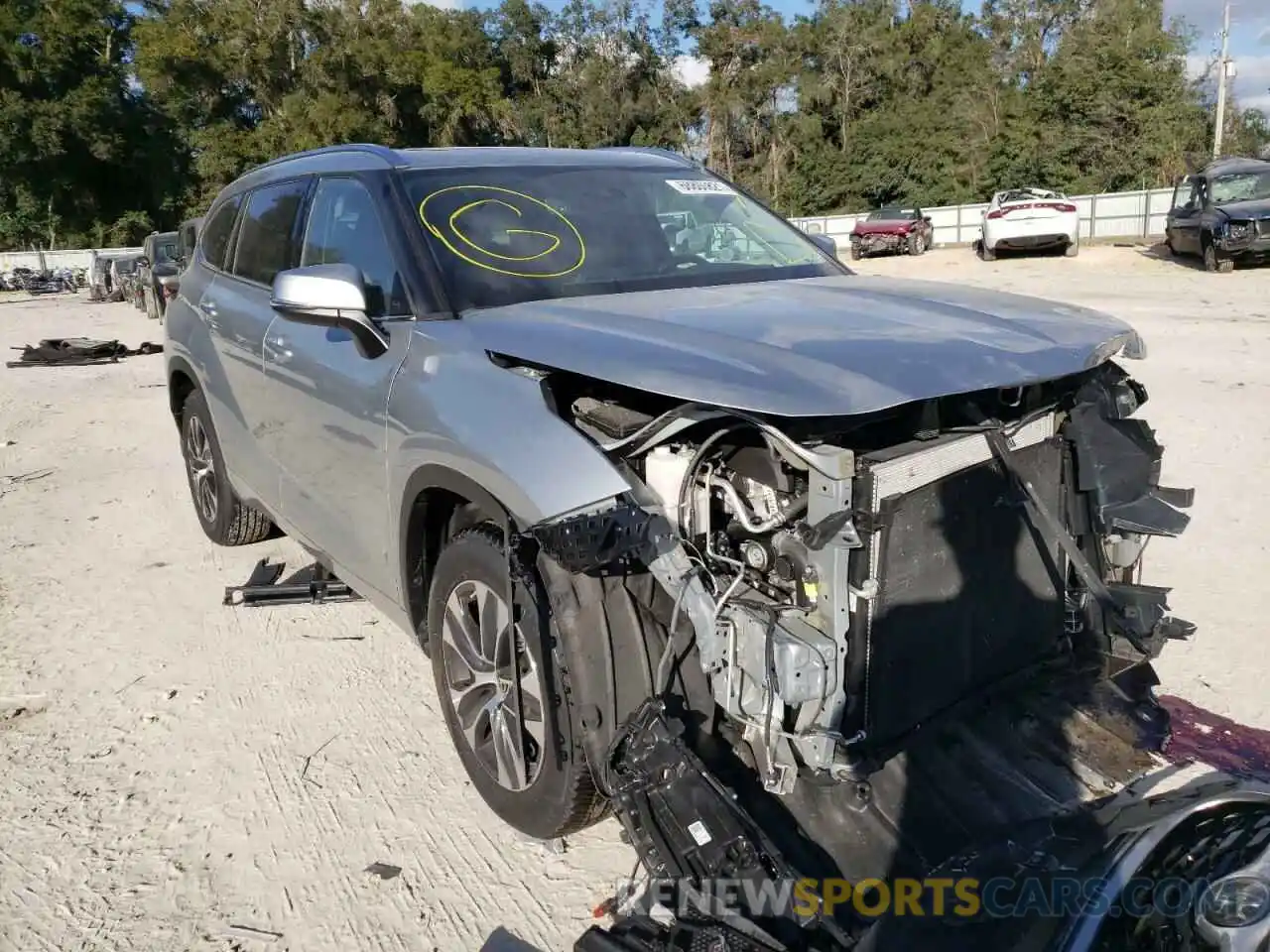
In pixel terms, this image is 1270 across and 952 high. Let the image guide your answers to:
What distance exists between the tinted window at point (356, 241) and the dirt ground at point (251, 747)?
156 cm

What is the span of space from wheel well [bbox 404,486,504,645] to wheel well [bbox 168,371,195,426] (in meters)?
2.96

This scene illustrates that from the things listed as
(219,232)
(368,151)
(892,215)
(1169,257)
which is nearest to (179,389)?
(219,232)

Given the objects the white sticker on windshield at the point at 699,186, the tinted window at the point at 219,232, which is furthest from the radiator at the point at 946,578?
the tinted window at the point at 219,232

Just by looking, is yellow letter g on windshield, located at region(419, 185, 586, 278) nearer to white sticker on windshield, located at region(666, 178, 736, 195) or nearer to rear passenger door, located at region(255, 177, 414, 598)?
rear passenger door, located at region(255, 177, 414, 598)

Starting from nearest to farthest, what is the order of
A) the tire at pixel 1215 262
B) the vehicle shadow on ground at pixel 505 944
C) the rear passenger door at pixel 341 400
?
the vehicle shadow on ground at pixel 505 944, the rear passenger door at pixel 341 400, the tire at pixel 1215 262

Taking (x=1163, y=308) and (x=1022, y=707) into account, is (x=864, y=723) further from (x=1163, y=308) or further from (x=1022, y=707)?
(x=1163, y=308)

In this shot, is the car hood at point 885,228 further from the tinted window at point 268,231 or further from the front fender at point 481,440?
the front fender at point 481,440

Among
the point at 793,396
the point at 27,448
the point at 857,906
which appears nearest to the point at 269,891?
the point at 857,906

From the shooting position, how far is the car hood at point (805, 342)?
2.20 m

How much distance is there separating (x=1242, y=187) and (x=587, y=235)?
789 inches

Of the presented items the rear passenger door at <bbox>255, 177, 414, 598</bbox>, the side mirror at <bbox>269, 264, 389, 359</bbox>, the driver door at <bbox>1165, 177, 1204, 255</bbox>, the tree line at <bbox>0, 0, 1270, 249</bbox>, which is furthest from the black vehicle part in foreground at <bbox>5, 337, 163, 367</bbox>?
the tree line at <bbox>0, 0, 1270, 249</bbox>

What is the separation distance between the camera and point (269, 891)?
9.57 feet

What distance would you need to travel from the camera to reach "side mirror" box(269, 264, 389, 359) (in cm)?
300

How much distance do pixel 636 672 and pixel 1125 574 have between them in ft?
5.30
